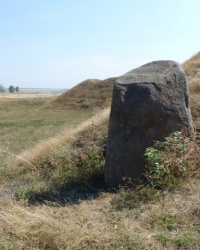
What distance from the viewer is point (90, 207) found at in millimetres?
4875


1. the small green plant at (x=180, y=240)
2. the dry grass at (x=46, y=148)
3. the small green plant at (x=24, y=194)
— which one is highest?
the dry grass at (x=46, y=148)

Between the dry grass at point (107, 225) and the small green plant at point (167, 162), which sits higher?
the small green plant at point (167, 162)

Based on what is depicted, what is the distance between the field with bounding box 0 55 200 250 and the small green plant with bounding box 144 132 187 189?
38 millimetres

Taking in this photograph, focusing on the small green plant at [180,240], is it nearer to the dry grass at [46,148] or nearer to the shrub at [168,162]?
the shrub at [168,162]

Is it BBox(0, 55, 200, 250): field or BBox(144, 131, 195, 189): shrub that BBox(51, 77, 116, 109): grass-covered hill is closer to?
BBox(0, 55, 200, 250): field

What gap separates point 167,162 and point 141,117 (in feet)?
2.72

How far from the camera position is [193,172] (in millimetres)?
5254

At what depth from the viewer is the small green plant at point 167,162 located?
193 inches

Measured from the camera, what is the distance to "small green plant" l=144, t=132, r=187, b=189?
491 cm

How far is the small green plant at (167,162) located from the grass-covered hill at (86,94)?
2482 centimetres

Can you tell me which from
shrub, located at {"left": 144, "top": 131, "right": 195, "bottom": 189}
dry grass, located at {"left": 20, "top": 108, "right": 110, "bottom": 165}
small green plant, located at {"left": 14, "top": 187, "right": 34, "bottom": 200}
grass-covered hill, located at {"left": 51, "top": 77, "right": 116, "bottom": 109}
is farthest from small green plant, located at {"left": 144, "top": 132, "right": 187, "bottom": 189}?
grass-covered hill, located at {"left": 51, "top": 77, "right": 116, "bottom": 109}

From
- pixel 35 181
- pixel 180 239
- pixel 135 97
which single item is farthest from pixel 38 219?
pixel 35 181

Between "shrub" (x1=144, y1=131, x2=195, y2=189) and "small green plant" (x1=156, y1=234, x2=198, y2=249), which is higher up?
"shrub" (x1=144, y1=131, x2=195, y2=189)

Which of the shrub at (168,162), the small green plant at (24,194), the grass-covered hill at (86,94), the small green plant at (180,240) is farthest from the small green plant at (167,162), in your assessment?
the grass-covered hill at (86,94)
